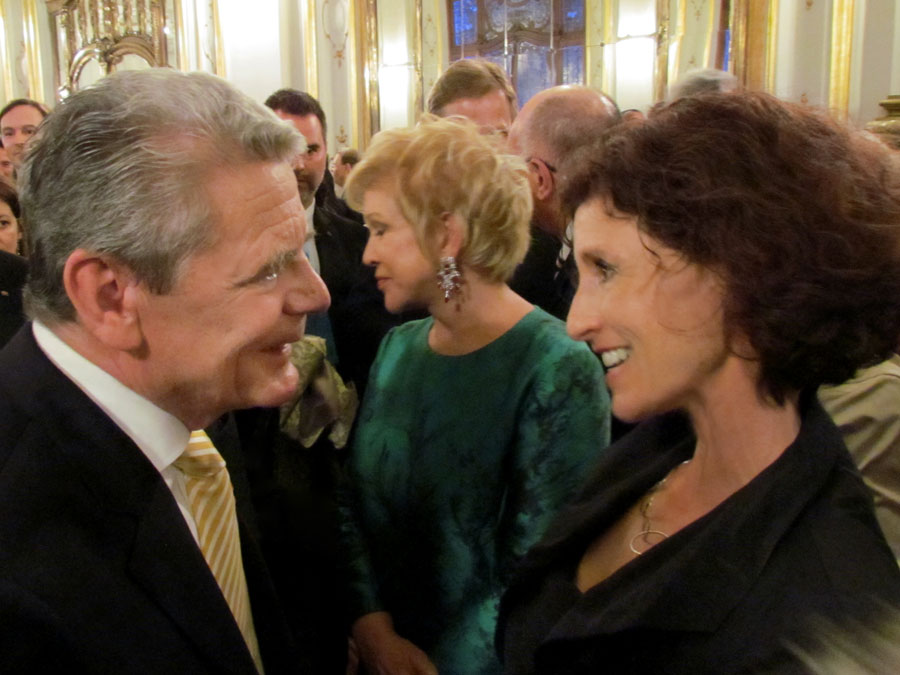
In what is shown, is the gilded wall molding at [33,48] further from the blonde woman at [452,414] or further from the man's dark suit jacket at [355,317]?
the blonde woman at [452,414]

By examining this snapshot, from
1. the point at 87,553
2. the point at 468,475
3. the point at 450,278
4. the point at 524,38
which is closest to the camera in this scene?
the point at 87,553

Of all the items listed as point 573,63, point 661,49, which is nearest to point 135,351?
point 661,49

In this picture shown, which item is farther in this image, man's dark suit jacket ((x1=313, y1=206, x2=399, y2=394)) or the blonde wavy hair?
man's dark suit jacket ((x1=313, y1=206, x2=399, y2=394))

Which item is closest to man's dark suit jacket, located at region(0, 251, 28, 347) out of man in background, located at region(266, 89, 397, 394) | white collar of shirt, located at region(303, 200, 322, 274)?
man in background, located at region(266, 89, 397, 394)

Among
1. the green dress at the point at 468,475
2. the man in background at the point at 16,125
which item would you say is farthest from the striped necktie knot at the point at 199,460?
the man in background at the point at 16,125

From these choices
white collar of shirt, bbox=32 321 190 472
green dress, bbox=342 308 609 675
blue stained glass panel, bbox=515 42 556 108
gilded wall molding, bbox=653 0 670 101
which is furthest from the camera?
blue stained glass panel, bbox=515 42 556 108

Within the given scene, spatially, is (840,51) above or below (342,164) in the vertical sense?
above

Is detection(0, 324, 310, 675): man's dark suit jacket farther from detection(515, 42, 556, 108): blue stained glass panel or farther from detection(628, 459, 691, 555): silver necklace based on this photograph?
detection(515, 42, 556, 108): blue stained glass panel

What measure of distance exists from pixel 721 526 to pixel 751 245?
0.36 metres

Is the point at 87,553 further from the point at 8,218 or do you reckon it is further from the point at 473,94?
the point at 473,94

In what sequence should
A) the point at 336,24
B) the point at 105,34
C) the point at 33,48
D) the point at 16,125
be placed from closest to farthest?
the point at 16,125 < the point at 336,24 < the point at 105,34 < the point at 33,48

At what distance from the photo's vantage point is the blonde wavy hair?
1.79m

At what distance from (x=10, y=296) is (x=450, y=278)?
3.51 feet

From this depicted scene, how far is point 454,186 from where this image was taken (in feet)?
5.87
